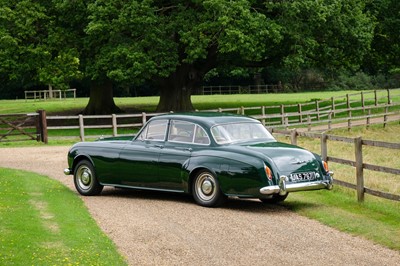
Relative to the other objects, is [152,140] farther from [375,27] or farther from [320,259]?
[375,27]

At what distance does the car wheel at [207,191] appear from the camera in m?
13.7

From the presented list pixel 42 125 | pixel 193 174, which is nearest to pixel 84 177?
pixel 193 174

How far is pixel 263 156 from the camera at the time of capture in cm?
1336

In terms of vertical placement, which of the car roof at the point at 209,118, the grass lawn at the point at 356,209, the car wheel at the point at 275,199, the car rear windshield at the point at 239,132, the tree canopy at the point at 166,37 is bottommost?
the grass lawn at the point at 356,209

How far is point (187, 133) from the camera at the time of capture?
48.2 ft

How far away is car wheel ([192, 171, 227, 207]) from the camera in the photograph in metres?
13.7

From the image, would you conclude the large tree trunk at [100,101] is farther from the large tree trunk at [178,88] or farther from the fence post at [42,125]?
the fence post at [42,125]

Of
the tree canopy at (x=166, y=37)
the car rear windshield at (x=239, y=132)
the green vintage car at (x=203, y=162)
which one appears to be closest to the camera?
the green vintage car at (x=203, y=162)

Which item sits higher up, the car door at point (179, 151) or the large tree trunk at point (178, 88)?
the large tree trunk at point (178, 88)

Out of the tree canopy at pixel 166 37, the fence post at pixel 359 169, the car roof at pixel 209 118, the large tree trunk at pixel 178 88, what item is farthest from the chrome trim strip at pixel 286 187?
the large tree trunk at pixel 178 88

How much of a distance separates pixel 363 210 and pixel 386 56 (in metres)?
36.5

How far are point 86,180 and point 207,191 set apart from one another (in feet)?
10.2

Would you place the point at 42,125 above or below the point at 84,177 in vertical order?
above

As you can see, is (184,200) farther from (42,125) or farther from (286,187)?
(42,125)
